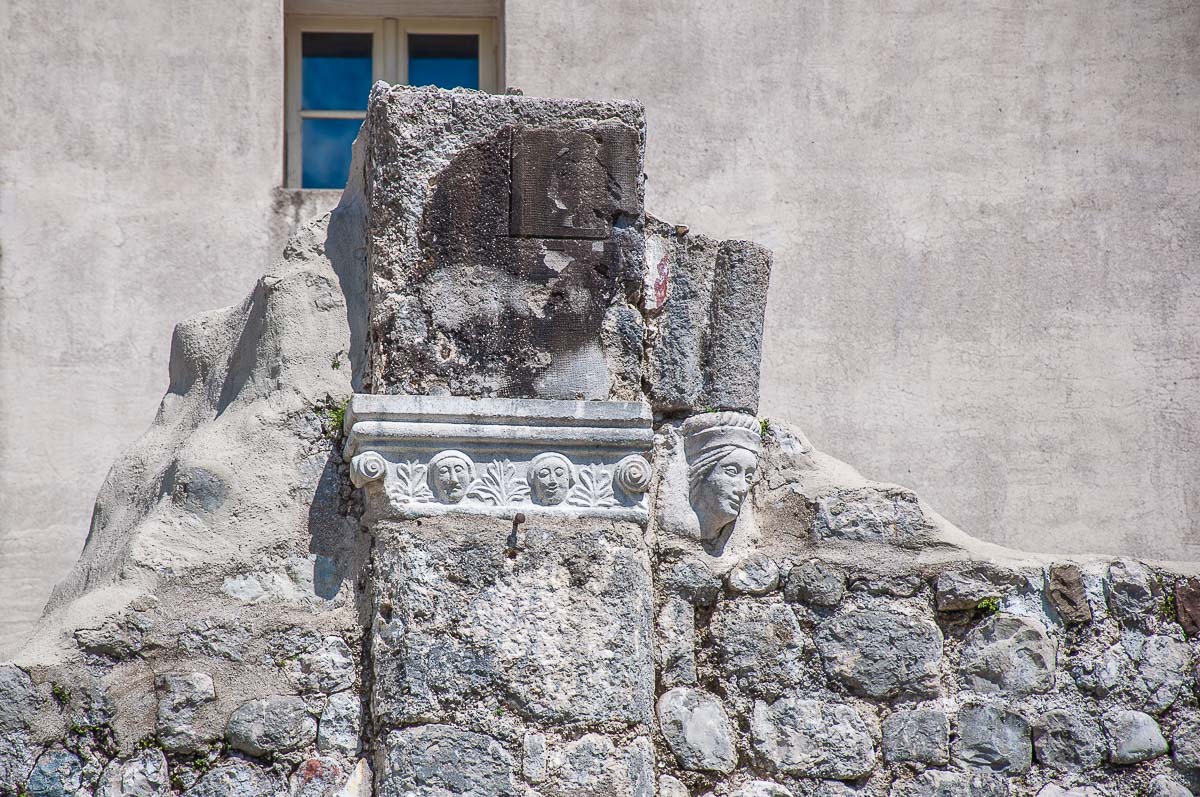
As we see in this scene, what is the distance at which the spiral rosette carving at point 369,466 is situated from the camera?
357cm

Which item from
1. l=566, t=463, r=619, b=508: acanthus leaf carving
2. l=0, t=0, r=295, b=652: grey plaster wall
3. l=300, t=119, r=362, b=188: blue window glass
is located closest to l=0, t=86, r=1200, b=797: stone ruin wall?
l=566, t=463, r=619, b=508: acanthus leaf carving

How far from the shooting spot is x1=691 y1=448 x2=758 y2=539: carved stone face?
392 cm

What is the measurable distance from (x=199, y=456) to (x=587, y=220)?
0.96 metres

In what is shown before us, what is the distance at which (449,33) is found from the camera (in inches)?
317

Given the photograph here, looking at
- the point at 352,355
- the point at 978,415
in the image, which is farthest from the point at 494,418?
the point at 978,415

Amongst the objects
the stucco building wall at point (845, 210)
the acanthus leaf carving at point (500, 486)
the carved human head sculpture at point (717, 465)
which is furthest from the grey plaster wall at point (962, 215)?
the acanthus leaf carving at point (500, 486)

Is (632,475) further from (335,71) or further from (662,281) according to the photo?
(335,71)

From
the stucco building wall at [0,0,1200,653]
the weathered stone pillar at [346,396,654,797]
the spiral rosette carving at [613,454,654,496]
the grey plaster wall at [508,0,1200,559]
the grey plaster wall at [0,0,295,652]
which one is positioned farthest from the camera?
the grey plaster wall at [508,0,1200,559]

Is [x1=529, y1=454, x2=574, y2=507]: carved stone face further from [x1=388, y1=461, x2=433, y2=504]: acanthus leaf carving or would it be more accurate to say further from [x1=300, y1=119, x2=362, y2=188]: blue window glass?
[x1=300, y1=119, x2=362, y2=188]: blue window glass

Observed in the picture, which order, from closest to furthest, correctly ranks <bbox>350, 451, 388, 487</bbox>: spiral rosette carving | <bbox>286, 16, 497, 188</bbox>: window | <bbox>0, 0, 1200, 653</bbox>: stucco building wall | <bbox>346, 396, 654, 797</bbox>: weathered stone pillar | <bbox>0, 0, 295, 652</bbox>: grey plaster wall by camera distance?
<bbox>346, 396, 654, 797</bbox>: weathered stone pillar, <bbox>350, 451, 388, 487</bbox>: spiral rosette carving, <bbox>0, 0, 295, 652</bbox>: grey plaster wall, <bbox>0, 0, 1200, 653</bbox>: stucco building wall, <bbox>286, 16, 497, 188</bbox>: window

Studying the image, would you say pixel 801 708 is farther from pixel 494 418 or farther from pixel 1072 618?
pixel 494 418

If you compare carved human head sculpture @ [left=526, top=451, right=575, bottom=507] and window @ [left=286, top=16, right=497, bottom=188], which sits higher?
window @ [left=286, top=16, right=497, bottom=188]

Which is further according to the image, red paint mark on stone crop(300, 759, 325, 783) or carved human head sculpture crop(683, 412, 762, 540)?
carved human head sculpture crop(683, 412, 762, 540)

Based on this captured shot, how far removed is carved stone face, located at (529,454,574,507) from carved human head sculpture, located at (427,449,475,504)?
0.45 feet
